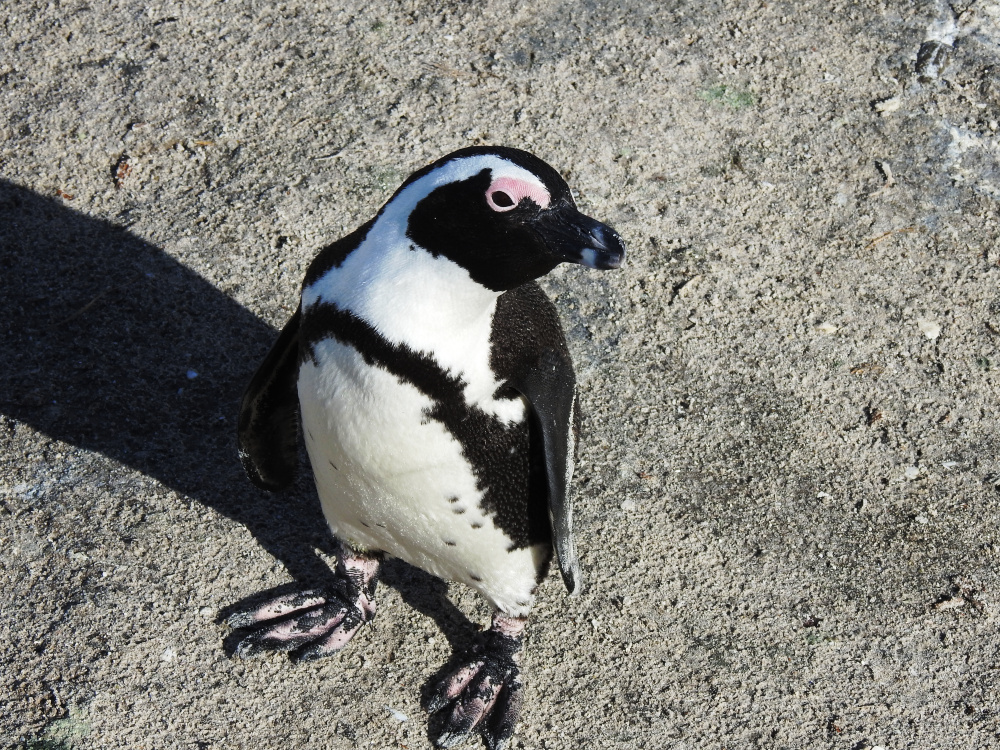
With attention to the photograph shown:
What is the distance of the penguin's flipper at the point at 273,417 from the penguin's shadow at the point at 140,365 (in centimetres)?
11

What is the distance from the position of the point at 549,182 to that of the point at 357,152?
61.1 inches

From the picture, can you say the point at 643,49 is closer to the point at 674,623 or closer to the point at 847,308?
the point at 847,308

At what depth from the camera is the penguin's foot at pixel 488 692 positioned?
213 cm

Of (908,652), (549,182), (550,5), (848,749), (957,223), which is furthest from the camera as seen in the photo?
(550,5)

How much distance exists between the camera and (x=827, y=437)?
8.67 feet

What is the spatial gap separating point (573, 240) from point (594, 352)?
1085 mm

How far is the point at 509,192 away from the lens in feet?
5.49

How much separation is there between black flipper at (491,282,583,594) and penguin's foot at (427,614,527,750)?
0.27 m

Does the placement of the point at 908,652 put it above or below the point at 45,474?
above

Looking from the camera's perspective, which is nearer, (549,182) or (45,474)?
(549,182)

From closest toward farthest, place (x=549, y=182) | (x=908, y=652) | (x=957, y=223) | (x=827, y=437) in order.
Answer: (x=549, y=182) → (x=908, y=652) → (x=827, y=437) → (x=957, y=223)

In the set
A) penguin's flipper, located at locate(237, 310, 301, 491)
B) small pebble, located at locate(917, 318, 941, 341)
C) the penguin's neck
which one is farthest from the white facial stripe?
small pebble, located at locate(917, 318, 941, 341)

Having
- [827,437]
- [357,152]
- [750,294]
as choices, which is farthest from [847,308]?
[357,152]

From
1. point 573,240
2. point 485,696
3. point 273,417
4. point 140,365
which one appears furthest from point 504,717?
point 140,365
